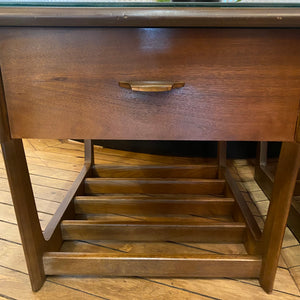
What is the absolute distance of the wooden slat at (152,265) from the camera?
2.60 feet

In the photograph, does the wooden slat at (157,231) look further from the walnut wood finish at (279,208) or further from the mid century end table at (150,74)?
the mid century end table at (150,74)

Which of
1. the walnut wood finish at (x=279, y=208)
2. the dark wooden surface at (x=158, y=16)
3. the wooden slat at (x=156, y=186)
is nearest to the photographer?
the dark wooden surface at (x=158, y=16)

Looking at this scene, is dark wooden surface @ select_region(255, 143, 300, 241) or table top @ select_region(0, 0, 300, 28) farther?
dark wooden surface @ select_region(255, 143, 300, 241)

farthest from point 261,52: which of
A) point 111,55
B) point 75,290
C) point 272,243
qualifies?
point 75,290

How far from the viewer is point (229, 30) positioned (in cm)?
52

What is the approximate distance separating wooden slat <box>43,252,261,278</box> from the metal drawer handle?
50cm

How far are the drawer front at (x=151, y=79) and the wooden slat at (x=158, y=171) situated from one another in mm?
733

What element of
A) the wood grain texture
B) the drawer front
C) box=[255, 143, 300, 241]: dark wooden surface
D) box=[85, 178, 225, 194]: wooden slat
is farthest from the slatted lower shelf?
the wood grain texture

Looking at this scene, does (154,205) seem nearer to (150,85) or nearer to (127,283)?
(127,283)

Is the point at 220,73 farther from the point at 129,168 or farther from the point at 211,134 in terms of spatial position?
the point at 129,168

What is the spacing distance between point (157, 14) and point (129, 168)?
909mm

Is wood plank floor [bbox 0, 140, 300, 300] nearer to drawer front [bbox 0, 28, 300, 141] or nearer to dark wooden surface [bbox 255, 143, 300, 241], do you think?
dark wooden surface [bbox 255, 143, 300, 241]

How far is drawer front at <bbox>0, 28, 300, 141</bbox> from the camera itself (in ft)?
1.71

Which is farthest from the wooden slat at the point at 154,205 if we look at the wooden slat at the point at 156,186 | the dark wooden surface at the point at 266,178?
the dark wooden surface at the point at 266,178
